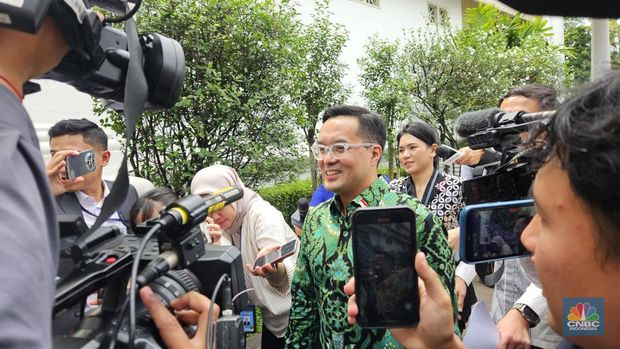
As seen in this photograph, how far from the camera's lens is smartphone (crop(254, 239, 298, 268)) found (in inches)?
94.1

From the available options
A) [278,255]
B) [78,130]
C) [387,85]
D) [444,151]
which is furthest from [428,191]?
[387,85]

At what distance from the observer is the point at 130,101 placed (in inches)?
44.8

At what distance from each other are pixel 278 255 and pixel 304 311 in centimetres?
40

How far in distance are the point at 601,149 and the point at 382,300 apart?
70cm

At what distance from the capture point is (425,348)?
4.24 feet

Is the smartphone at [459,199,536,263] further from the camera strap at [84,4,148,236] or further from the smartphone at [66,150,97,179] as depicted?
the smartphone at [66,150,97,179]

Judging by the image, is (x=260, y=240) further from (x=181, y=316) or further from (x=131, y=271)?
(x=131, y=271)

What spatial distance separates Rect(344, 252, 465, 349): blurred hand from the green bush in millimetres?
5766

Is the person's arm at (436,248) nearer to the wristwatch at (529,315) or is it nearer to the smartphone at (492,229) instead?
the wristwatch at (529,315)

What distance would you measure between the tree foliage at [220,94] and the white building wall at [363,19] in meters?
4.85

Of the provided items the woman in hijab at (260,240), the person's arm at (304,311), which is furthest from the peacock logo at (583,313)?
the woman in hijab at (260,240)

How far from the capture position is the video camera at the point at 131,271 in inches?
36.3

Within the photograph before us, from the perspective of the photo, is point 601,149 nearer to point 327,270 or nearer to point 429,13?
point 327,270

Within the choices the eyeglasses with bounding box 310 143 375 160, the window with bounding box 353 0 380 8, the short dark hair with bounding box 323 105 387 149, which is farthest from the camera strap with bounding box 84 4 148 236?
the window with bounding box 353 0 380 8
